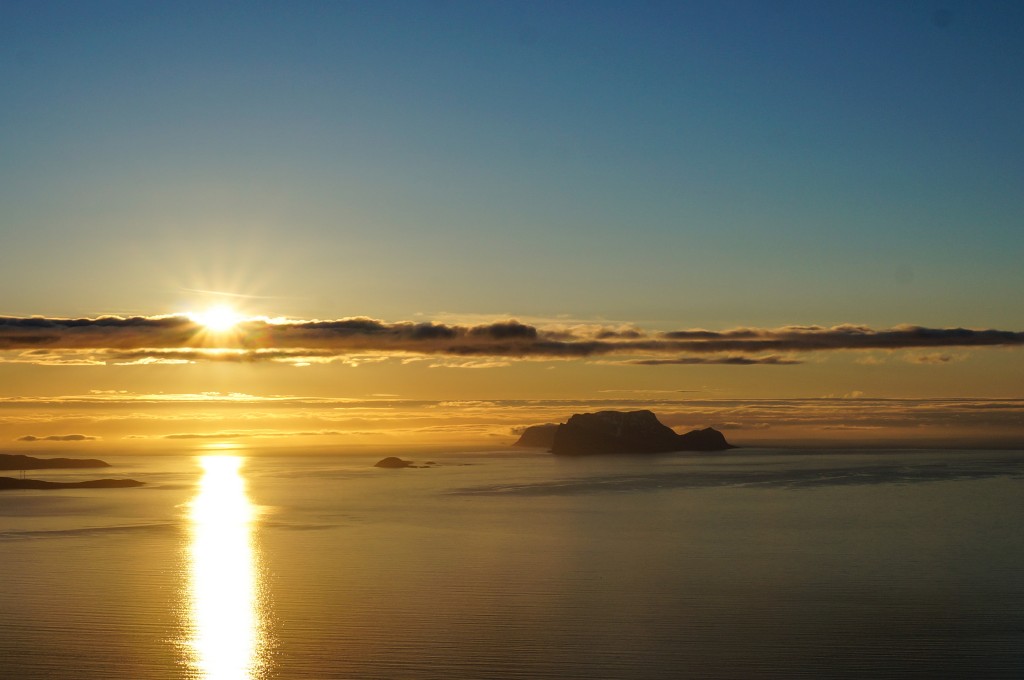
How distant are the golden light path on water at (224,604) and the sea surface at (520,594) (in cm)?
16

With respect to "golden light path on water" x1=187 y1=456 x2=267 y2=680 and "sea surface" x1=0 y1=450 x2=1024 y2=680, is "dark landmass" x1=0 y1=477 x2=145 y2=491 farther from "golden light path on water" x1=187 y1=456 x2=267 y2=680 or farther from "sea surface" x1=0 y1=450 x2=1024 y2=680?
"golden light path on water" x1=187 y1=456 x2=267 y2=680

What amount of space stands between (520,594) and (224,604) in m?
13.7

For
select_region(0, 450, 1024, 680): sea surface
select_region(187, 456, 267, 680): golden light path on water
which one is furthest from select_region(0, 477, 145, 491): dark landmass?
select_region(187, 456, 267, 680): golden light path on water

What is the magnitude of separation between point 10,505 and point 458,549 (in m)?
70.3

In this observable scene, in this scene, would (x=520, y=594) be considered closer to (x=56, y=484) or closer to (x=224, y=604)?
(x=224, y=604)

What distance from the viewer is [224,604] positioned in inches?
1580

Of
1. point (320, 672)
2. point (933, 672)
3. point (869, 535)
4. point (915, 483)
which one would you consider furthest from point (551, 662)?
point (915, 483)

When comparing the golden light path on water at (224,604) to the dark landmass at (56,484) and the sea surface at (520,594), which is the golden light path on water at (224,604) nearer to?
the sea surface at (520,594)

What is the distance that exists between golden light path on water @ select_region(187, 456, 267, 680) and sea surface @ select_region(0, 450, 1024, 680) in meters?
0.16

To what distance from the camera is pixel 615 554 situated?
5659cm

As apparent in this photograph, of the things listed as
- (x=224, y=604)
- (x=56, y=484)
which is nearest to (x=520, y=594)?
(x=224, y=604)

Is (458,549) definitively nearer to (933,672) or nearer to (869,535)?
(869,535)

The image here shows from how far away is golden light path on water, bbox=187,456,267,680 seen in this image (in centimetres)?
2987

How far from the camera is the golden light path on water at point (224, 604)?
98.0 feet
